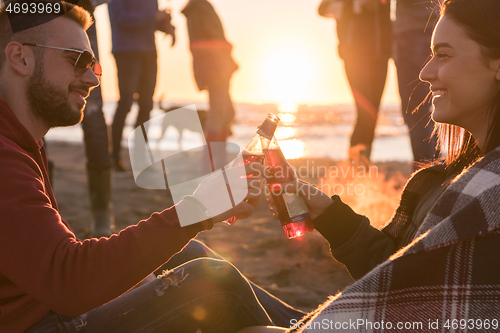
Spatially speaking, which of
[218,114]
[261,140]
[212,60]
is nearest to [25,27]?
[261,140]

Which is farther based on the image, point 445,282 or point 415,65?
point 415,65

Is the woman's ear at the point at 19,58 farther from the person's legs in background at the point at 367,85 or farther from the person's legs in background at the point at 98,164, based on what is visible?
the person's legs in background at the point at 367,85

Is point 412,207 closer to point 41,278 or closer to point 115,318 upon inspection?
point 115,318

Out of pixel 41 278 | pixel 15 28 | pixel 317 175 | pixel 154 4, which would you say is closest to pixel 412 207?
pixel 41 278

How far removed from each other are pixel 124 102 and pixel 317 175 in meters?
3.47

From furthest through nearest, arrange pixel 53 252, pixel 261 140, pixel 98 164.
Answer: pixel 98 164
pixel 261 140
pixel 53 252

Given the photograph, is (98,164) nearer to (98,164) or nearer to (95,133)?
(98,164)

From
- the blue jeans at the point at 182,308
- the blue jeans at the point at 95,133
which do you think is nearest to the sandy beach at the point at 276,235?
the blue jeans at the point at 95,133

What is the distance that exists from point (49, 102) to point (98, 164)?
220 centimetres

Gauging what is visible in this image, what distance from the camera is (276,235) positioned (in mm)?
4414

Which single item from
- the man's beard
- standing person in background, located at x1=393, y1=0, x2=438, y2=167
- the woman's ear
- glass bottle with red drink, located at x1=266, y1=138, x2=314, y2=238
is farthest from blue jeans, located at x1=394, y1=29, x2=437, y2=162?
the woman's ear

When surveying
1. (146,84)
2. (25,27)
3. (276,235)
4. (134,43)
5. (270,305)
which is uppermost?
(134,43)

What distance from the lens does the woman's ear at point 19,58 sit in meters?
1.64

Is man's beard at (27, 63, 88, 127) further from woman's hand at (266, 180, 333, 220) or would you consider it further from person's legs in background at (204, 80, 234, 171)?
person's legs in background at (204, 80, 234, 171)
